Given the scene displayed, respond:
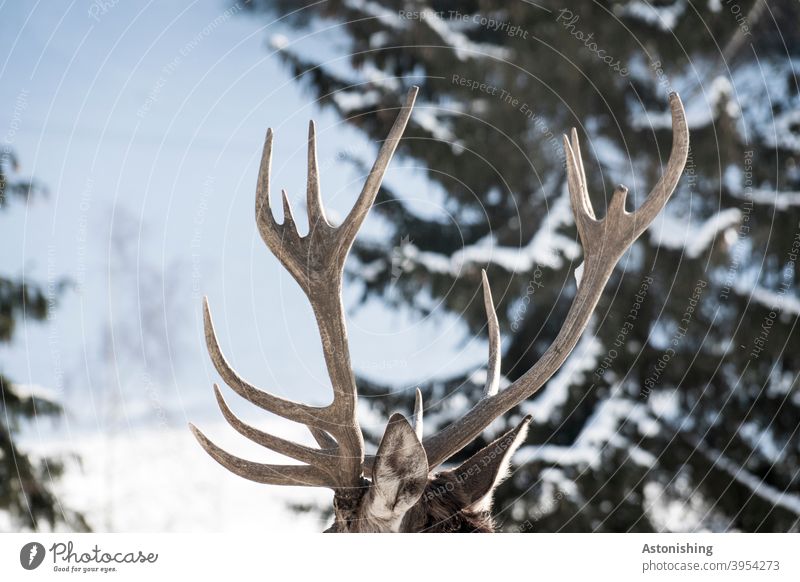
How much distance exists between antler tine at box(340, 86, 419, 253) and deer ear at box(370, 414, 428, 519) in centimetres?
74

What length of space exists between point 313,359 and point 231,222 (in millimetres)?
994

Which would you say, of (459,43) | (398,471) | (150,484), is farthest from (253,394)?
(459,43)

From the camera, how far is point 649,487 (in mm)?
10125

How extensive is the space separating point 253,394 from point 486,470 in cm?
88

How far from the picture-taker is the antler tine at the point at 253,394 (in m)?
3.44

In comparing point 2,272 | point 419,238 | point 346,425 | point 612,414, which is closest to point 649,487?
point 612,414

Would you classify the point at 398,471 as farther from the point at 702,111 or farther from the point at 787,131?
the point at 787,131

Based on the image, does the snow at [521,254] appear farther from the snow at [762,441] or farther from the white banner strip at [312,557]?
the white banner strip at [312,557]

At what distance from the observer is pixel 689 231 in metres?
10.1

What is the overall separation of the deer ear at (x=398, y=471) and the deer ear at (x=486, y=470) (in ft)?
0.89

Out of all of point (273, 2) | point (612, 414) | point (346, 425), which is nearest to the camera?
point (346, 425)

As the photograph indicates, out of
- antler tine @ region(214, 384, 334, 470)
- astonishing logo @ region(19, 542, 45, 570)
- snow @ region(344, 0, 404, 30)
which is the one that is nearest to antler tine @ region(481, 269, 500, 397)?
antler tine @ region(214, 384, 334, 470)

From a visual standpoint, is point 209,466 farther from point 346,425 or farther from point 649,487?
point 346,425

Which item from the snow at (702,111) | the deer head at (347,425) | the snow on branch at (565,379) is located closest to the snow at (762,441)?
the snow on branch at (565,379)
